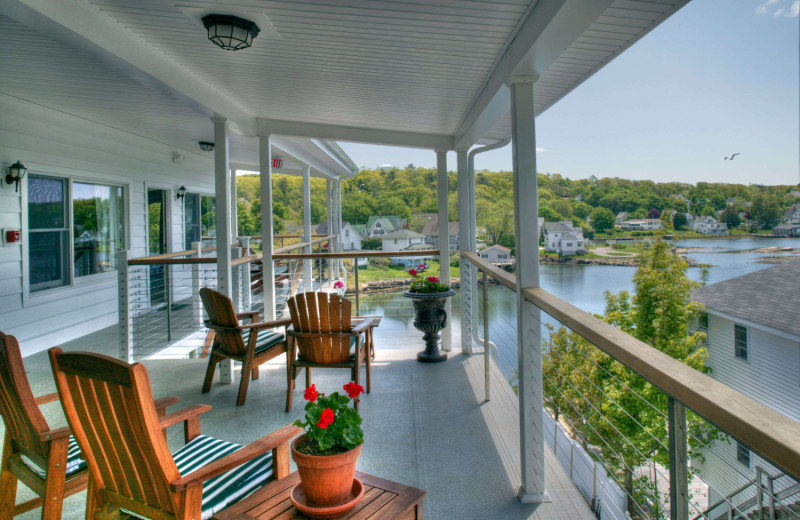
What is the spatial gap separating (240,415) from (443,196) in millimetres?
2878

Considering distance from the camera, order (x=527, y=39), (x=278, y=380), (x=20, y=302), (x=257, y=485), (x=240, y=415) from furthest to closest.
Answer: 1. (x=20, y=302)
2. (x=278, y=380)
3. (x=240, y=415)
4. (x=527, y=39)
5. (x=257, y=485)

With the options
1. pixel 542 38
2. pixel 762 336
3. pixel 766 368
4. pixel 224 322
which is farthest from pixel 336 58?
pixel 766 368

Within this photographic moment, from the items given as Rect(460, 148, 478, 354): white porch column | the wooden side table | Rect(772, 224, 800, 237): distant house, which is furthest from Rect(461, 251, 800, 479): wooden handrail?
Rect(460, 148, 478, 354): white porch column

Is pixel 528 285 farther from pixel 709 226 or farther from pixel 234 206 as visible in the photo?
pixel 234 206

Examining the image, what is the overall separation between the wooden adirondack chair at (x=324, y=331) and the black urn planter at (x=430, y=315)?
3.43 feet

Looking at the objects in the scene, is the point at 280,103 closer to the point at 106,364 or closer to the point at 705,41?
the point at 106,364

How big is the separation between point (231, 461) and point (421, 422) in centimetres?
193

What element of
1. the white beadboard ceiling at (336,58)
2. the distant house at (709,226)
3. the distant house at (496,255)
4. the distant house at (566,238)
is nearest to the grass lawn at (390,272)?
the distant house at (496,255)

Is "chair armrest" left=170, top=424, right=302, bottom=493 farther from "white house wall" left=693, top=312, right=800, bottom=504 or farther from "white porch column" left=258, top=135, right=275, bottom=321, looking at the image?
"white house wall" left=693, top=312, right=800, bottom=504

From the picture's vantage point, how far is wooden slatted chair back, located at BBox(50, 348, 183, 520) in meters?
1.43

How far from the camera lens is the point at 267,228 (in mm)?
4891

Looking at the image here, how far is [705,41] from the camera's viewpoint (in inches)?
268

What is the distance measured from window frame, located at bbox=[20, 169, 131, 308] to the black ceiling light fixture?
3.66 meters

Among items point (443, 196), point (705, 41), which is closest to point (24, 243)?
point (443, 196)
